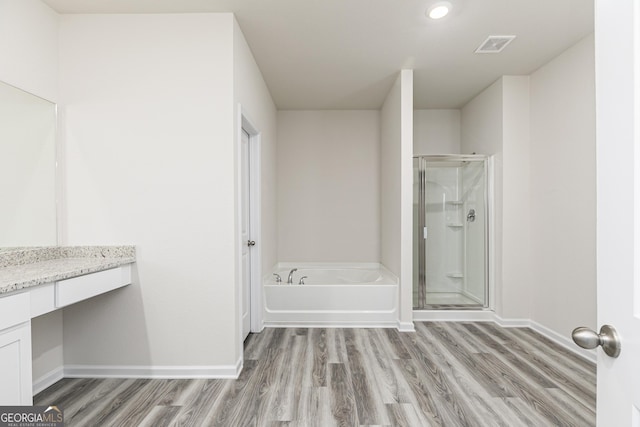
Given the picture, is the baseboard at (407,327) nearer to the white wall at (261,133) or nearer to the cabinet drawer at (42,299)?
the white wall at (261,133)

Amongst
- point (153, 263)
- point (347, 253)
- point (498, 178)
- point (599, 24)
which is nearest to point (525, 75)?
point (498, 178)

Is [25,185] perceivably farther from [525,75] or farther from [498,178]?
[525,75]

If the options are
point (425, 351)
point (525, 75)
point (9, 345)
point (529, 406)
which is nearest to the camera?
point (9, 345)

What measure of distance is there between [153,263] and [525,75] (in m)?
3.83

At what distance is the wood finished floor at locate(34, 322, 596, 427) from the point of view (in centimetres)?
197

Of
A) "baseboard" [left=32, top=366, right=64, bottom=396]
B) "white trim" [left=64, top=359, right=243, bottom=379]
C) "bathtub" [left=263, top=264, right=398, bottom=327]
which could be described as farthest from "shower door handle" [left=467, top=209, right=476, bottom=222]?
"baseboard" [left=32, top=366, right=64, bottom=396]

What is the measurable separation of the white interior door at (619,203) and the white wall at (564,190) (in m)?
2.56

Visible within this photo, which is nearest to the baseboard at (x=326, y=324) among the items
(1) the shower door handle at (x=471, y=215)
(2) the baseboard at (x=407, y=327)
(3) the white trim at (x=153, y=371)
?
(2) the baseboard at (x=407, y=327)

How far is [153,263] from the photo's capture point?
2.48 m

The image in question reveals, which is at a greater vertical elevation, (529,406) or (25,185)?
(25,185)

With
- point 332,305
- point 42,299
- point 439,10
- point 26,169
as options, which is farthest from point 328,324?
point 439,10

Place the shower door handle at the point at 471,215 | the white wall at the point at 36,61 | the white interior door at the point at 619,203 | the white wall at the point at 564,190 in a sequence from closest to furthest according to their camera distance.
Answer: the white interior door at the point at 619,203, the white wall at the point at 36,61, the white wall at the point at 564,190, the shower door handle at the point at 471,215

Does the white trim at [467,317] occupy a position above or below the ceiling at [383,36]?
below

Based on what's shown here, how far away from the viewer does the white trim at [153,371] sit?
2.46 metres
